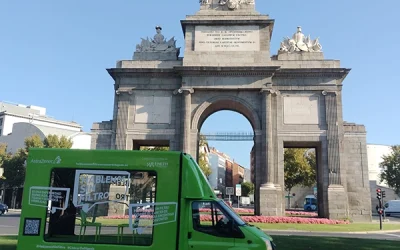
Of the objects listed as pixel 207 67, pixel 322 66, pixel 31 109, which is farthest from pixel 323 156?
pixel 31 109

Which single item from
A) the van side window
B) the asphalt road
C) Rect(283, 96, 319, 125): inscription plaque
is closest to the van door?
the van side window

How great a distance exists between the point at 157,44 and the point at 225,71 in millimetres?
7182

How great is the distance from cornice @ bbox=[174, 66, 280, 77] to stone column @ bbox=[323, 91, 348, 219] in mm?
5102

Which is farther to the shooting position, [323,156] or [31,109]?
[31,109]

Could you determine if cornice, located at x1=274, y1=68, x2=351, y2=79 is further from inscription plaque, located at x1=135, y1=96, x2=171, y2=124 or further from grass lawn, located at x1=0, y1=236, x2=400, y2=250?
grass lawn, located at x1=0, y1=236, x2=400, y2=250

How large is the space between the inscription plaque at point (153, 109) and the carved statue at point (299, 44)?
11.1 meters

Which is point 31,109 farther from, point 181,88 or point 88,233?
point 88,233

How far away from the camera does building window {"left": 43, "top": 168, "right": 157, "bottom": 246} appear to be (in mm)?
8609

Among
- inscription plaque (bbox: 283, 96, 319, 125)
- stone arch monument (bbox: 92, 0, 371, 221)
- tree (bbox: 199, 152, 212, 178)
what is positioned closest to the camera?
stone arch monument (bbox: 92, 0, 371, 221)

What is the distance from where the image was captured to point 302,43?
105 feet

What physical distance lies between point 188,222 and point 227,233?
35.8 inches

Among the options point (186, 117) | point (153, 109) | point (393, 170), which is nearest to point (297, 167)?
point (393, 170)

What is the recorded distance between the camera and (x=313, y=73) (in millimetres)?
30469

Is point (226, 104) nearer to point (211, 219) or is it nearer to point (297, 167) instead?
point (211, 219)
